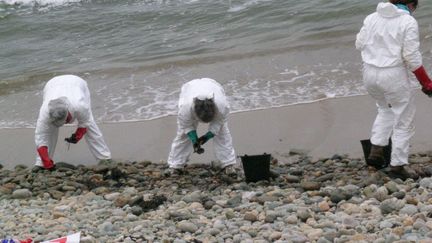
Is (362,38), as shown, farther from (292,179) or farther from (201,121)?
(201,121)

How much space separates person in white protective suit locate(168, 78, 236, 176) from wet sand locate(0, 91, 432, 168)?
23.3 inches

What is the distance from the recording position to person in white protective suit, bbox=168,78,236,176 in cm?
638

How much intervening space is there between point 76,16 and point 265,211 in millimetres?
13176

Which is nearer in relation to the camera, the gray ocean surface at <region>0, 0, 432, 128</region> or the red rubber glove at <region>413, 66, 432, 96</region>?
the red rubber glove at <region>413, 66, 432, 96</region>

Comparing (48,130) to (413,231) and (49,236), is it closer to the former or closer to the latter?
(49,236)

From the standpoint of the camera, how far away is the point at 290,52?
11445mm

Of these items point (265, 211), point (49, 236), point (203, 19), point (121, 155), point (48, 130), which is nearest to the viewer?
point (49, 236)

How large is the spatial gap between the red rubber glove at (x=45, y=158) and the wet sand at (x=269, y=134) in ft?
2.06

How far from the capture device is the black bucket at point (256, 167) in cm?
638

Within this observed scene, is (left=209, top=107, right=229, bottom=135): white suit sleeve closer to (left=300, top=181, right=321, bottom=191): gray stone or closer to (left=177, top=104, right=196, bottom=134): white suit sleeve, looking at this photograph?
(left=177, top=104, right=196, bottom=134): white suit sleeve

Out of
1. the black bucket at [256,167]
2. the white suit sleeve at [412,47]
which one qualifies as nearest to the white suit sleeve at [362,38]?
the white suit sleeve at [412,47]

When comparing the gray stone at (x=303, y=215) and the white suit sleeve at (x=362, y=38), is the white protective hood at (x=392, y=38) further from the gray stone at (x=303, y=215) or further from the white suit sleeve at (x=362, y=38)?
the gray stone at (x=303, y=215)

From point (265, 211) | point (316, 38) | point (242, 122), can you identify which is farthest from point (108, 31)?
point (265, 211)

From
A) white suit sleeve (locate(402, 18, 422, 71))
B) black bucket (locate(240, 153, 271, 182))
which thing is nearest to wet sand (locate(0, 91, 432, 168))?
black bucket (locate(240, 153, 271, 182))
